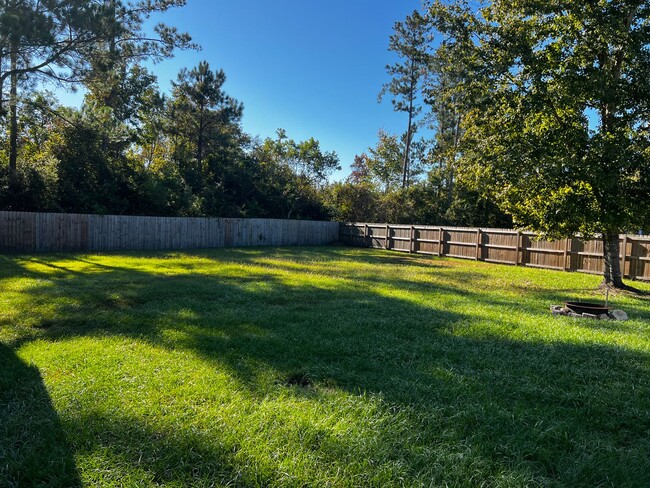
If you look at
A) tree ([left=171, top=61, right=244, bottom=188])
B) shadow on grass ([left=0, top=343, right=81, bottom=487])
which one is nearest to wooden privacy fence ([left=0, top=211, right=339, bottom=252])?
tree ([left=171, top=61, right=244, bottom=188])

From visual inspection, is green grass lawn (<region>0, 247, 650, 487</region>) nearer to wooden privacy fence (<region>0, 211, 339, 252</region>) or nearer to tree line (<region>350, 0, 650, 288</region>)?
tree line (<region>350, 0, 650, 288</region>)

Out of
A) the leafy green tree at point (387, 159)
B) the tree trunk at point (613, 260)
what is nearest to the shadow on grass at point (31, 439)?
the tree trunk at point (613, 260)

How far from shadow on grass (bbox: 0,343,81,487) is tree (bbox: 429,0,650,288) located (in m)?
8.45

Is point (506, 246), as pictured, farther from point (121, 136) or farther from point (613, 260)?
point (121, 136)

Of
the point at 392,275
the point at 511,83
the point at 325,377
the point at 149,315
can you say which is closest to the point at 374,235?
the point at 392,275

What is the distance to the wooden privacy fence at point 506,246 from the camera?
34.2ft

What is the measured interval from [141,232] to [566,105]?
1510 cm

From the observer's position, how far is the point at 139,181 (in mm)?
18547

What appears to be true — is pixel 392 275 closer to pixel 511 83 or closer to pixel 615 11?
pixel 511 83

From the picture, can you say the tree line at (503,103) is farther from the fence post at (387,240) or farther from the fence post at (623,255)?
the fence post at (387,240)

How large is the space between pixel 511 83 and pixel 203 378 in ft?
28.4

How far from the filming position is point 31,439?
7.18 ft

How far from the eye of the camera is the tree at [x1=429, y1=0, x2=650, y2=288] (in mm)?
7422

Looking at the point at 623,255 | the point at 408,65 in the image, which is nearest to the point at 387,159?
the point at 408,65
